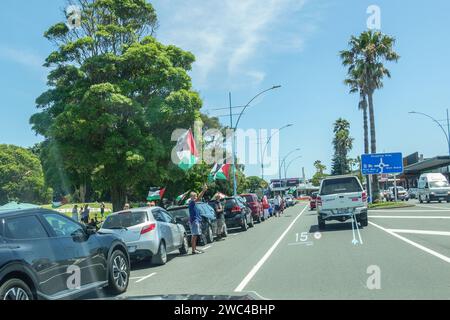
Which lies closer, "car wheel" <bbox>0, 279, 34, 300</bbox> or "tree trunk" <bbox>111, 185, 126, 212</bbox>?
"car wheel" <bbox>0, 279, 34, 300</bbox>

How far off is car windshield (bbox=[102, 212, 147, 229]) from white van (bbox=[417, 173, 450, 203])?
3875cm

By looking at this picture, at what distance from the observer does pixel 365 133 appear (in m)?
46.1

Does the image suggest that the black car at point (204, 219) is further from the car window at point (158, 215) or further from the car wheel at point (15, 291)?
the car wheel at point (15, 291)

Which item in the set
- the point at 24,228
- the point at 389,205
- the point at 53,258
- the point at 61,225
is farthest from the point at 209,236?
the point at 389,205

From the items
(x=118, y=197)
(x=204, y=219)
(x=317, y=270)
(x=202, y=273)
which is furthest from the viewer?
(x=118, y=197)

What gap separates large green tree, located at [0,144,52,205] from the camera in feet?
232

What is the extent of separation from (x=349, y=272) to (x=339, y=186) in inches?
447

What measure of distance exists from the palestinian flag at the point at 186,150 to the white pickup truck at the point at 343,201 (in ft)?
20.8

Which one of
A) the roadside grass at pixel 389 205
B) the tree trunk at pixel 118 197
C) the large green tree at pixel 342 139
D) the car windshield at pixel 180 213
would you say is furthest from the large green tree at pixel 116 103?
the large green tree at pixel 342 139

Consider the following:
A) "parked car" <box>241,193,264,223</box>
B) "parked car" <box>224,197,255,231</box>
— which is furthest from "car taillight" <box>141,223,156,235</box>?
"parked car" <box>241,193,264,223</box>

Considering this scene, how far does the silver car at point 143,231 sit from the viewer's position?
1270 cm

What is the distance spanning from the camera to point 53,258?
7.39 metres

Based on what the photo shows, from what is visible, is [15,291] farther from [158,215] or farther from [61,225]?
[158,215]

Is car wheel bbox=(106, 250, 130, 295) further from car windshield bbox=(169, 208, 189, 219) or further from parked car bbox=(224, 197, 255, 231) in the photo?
parked car bbox=(224, 197, 255, 231)
